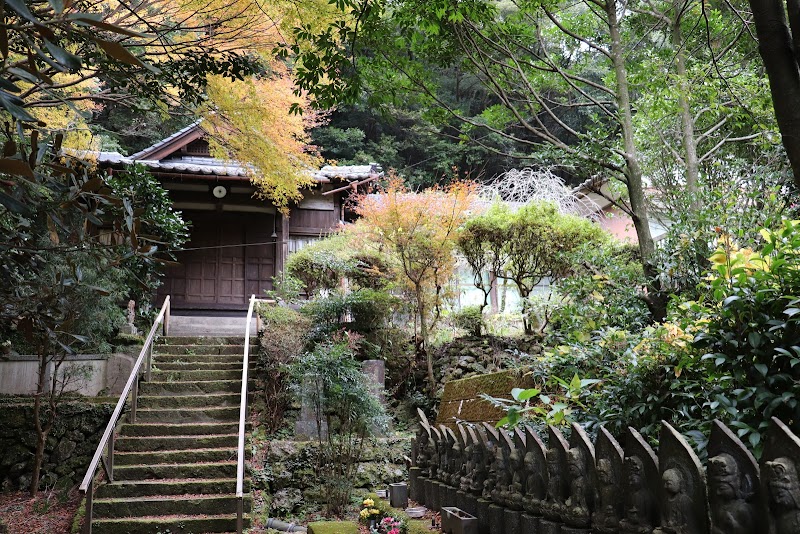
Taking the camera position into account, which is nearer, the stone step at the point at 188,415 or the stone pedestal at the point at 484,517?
the stone pedestal at the point at 484,517

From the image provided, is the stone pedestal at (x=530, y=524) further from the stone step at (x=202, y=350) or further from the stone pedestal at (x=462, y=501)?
the stone step at (x=202, y=350)

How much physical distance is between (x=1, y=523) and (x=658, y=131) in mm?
10486

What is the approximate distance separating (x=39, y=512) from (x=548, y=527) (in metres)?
7.02

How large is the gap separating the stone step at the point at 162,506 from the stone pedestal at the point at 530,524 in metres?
4.89

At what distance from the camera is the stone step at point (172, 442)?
27.8ft

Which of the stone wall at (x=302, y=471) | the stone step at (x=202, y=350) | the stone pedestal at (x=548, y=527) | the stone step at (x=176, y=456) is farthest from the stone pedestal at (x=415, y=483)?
the stone step at (x=202, y=350)

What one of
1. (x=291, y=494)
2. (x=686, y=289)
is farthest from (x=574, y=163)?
(x=291, y=494)

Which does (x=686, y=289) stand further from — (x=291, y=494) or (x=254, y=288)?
(x=254, y=288)

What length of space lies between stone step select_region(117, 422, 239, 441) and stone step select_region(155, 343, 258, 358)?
2438 mm

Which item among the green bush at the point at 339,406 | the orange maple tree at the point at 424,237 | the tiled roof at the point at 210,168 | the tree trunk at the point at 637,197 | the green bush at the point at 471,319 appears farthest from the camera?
the tiled roof at the point at 210,168

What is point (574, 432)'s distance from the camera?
10.8ft

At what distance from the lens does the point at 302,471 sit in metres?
9.19

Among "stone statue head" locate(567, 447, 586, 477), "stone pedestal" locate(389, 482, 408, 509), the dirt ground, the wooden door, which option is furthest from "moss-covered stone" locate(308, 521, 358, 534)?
the wooden door

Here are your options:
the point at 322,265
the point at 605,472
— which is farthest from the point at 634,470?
the point at 322,265
